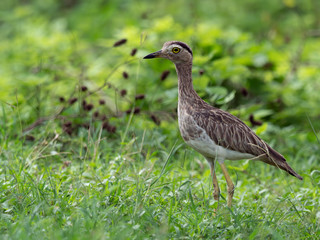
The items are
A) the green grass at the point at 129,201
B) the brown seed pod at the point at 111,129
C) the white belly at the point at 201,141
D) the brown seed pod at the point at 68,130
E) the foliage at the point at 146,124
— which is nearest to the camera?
the green grass at the point at 129,201

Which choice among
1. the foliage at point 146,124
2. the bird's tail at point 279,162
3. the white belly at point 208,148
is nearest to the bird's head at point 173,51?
the foliage at point 146,124

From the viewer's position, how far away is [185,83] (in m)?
5.44

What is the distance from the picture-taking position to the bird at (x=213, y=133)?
16.5ft

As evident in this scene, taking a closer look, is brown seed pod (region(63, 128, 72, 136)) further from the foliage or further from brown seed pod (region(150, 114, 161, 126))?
brown seed pod (region(150, 114, 161, 126))

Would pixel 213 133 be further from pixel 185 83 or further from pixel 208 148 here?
pixel 185 83

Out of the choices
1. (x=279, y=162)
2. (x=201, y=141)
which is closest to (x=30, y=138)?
(x=201, y=141)

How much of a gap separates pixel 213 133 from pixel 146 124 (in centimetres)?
209

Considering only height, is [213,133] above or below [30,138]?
above

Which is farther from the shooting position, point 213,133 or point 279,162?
point 279,162

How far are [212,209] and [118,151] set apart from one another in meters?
1.71

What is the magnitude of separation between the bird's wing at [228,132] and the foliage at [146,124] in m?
0.45

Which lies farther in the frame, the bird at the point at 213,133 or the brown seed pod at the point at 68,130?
the brown seed pod at the point at 68,130

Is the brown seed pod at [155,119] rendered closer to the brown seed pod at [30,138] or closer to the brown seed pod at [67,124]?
the brown seed pod at [67,124]

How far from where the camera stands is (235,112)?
7160mm
